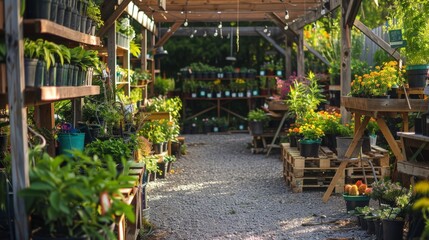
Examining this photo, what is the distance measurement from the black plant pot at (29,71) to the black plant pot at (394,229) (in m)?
3.21

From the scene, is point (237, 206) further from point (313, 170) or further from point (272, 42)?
point (272, 42)

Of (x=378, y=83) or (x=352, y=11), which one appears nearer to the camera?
(x=378, y=83)

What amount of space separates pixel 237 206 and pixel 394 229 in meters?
2.64

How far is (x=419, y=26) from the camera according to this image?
319 inches

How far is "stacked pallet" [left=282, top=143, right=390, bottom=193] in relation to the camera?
8.38 meters

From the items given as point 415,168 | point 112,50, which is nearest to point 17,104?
point 415,168

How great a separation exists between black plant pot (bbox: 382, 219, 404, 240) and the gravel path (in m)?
0.59

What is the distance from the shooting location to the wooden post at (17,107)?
3.85 metres

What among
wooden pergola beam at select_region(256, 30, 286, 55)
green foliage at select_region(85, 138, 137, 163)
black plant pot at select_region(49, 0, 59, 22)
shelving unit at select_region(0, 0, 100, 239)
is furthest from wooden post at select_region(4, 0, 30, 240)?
wooden pergola beam at select_region(256, 30, 286, 55)

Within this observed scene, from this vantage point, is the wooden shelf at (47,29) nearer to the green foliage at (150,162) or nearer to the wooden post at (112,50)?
the green foliage at (150,162)

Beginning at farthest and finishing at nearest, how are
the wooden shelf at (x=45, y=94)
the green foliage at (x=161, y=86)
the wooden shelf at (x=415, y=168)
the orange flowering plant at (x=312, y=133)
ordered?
the green foliage at (x=161, y=86) → the orange flowering plant at (x=312, y=133) → the wooden shelf at (x=415, y=168) → the wooden shelf at (x=45, y=94)

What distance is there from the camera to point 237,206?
7801 mm

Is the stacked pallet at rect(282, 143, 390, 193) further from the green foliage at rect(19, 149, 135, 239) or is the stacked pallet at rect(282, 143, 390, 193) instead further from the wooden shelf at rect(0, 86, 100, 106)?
the green foliage at rect(19, 149, 135, 239)

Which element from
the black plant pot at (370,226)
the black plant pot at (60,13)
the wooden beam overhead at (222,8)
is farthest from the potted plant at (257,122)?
the black plant pot at (60,13)
